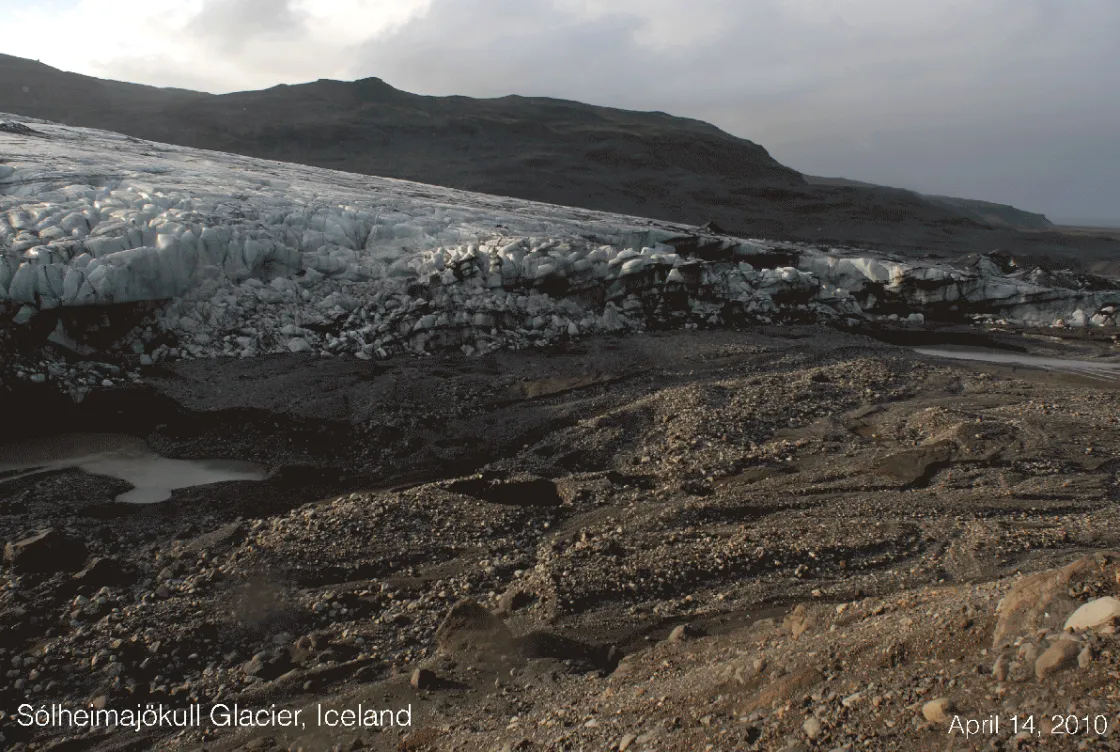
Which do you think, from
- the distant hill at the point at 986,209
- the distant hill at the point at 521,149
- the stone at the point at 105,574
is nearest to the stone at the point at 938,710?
the stone at the point at 105,574

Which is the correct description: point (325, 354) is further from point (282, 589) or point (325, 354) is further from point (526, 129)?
point (526, 129)

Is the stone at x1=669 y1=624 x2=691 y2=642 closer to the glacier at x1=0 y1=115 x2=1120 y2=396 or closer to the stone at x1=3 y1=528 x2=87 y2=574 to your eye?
the stone at x1=3 y1=528 x2=87 y2=574

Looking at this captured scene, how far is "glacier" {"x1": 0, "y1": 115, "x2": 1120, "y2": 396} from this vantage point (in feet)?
27.0

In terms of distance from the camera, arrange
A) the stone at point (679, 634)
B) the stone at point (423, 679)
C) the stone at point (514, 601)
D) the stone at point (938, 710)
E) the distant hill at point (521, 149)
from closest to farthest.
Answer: the stone at point (938, 710)
the stone at point (423, 679)
the stone at point (679, 634)
the stone at point (514, 601)
the distant hill at point (521, 149)

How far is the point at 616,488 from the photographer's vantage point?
5875 millimetres

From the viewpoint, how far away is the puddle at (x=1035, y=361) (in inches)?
374

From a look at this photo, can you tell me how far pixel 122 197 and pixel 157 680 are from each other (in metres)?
7.59

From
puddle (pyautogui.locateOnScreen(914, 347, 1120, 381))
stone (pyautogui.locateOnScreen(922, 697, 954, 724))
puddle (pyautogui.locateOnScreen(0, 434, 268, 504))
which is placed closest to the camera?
stone (pyautogui.locateOnScreen(922, 697, 954, 724))

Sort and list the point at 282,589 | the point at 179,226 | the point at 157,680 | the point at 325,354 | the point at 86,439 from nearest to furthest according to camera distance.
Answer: the point at 157,680
the point at 282,589
the point at 86,439
the point at 325,354
the point at 179,226

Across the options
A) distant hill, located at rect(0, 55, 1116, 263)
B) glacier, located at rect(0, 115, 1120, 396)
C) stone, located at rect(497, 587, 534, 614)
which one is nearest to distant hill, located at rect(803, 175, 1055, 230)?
distant hill, located at rect(0, 55, 1116, 263)

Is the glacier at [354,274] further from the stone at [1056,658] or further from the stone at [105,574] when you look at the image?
the stone at [1056,658]

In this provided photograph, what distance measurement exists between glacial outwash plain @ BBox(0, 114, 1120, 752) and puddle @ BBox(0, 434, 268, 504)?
0.05 metres

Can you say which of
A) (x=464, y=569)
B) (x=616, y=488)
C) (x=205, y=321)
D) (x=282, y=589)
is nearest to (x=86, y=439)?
(x=205, y=321)

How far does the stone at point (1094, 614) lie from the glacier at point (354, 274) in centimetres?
685
